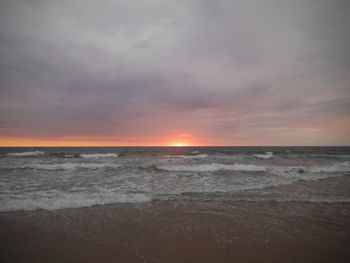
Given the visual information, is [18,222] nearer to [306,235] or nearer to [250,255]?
[250,255]

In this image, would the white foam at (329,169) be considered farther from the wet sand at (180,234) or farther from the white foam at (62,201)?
the white foam at (62,201)

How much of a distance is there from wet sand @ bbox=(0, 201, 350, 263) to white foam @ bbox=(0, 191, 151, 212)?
1.54ft

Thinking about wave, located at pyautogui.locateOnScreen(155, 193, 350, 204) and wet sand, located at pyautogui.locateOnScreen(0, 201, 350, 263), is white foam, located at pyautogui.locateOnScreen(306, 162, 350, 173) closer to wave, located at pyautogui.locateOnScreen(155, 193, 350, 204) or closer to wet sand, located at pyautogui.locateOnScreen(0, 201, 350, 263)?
wave, located at pyautogui.locateOnScreen(155, 193, 350, 204)

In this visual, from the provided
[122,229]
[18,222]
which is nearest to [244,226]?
[122,229]

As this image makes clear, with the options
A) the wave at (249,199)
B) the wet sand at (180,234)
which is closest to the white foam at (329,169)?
the wave at (249,199)

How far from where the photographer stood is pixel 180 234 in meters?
4.61

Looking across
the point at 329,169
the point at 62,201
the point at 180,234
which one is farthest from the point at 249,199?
the point at 329,169

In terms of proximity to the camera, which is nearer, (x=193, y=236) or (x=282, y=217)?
(x=193, y=236)

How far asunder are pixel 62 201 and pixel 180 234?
501 cm

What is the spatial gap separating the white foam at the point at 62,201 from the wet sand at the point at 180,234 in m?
0.47

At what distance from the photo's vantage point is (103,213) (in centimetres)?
597

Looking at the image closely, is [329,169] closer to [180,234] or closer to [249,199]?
[249,199]

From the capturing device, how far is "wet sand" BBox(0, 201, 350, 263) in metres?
3.74

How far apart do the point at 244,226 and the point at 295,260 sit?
4.88 ft
